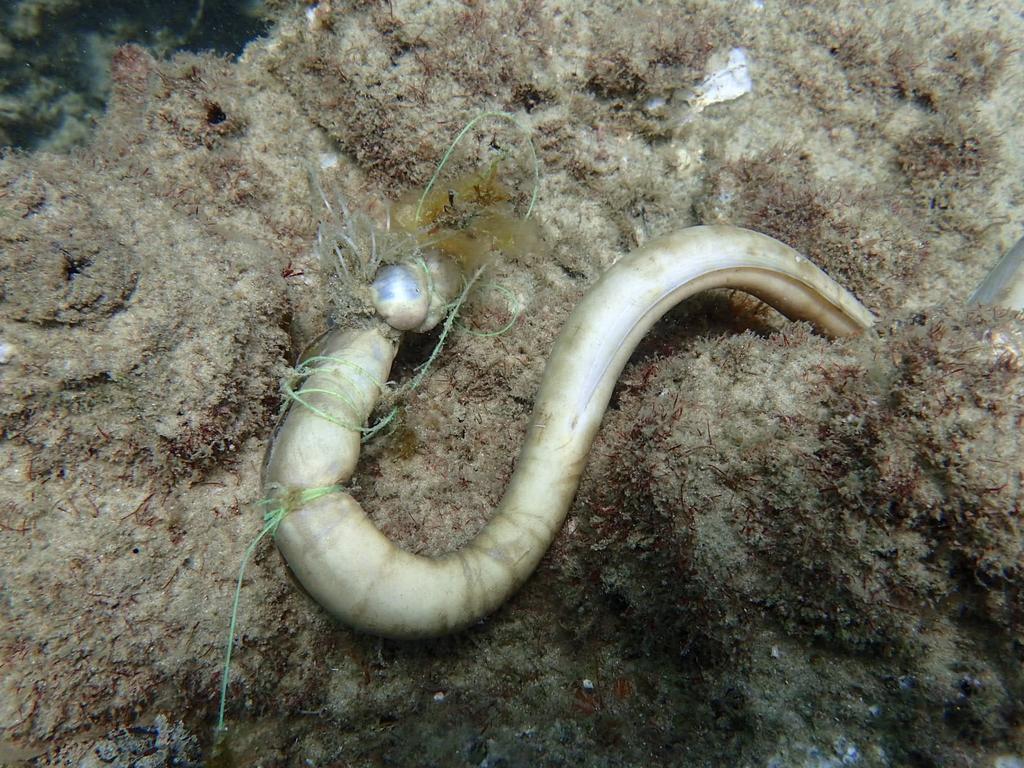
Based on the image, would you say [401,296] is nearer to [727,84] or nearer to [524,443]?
[524,443]

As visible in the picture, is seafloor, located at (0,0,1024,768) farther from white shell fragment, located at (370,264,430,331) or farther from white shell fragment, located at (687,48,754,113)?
white shell fragment, located at (370,264,430,331)

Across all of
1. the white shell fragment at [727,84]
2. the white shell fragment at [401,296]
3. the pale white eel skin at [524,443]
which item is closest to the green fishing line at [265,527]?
the pale white eel skin at [524,443]

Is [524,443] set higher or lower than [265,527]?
lower

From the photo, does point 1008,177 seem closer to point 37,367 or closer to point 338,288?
point 338,288

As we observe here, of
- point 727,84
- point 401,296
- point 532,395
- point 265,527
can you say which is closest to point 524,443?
point 532,395

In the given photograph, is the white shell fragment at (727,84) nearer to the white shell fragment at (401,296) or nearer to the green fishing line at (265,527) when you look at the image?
the white shell fragment at (401,296)
